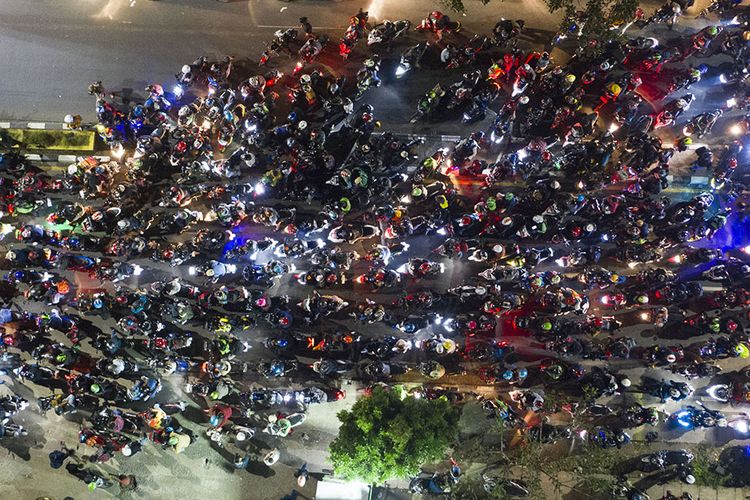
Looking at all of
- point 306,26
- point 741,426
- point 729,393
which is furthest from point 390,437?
point 306,26

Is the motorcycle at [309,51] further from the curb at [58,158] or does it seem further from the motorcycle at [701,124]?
the motorcycle at [701,124]

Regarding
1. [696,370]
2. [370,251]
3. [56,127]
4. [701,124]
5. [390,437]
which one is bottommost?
[390,437]

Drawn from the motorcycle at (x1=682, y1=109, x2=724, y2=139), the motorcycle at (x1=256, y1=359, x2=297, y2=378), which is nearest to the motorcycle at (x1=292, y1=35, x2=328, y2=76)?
the motorcycle at (x1=256, y1=359, x2=297, y2=378)

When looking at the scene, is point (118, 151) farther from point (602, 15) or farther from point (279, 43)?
point (602, 15)

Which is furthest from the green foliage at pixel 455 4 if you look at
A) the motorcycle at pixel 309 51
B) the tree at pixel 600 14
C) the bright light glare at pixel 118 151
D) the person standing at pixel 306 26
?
the bright light glare at pixel 118 151

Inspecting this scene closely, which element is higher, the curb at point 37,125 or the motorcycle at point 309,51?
the motorcycle at point 309,51
